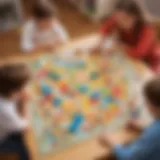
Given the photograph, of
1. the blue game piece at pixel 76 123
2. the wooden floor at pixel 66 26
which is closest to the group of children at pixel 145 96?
the blue game piece at pixel 76 123

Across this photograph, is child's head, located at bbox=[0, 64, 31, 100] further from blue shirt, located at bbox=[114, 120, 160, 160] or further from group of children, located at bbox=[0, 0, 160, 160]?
blue shirt, located at bbox=[114, 120, 160, 160]

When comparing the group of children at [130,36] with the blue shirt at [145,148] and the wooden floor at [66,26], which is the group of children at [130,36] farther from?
the blue shirt at [145,148]

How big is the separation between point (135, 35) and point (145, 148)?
2.64 feet

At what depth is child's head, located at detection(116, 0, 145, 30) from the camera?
5.65ft

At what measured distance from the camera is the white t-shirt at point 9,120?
4.06 ft

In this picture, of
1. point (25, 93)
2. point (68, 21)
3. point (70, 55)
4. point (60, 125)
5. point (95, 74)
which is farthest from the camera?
point (68, 21)

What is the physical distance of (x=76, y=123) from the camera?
4.20 feet

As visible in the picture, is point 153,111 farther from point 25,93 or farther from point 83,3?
point 83,3

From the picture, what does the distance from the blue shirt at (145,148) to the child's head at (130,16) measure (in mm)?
713

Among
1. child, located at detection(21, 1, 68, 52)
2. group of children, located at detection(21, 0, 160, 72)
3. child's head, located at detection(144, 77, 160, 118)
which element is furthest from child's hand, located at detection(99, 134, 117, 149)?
child, located at detection(21, 1, 68, 52)

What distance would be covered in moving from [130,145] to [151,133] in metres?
0.09

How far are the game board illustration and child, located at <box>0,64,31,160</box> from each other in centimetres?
6

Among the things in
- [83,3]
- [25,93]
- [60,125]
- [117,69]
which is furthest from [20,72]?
[83,3]

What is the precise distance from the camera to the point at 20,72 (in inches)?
50.8
